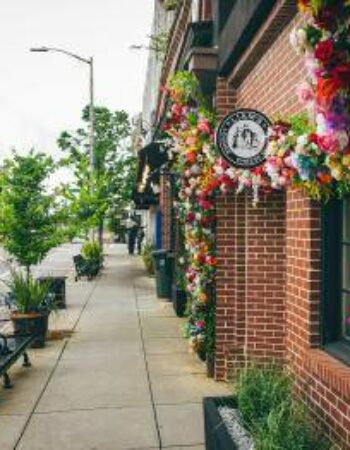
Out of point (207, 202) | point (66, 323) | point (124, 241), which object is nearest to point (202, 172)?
point (207, 202)

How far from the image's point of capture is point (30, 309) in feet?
37.2

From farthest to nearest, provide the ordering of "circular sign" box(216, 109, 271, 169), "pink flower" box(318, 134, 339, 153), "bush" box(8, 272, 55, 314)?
"bush" box(8, 272, 55, 314) → "circular sign" box(216, 109, 271, 169) → "pink flower" box(318, 134, 339, 153)

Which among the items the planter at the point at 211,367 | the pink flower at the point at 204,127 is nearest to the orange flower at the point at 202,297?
the planter at the point at 211,367

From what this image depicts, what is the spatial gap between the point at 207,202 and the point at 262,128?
220 cm

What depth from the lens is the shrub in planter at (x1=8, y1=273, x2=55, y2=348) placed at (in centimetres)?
1105

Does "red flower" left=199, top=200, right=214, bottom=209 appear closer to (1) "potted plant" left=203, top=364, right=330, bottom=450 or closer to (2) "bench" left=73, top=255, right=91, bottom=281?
(1) "potted plant" left=203, top=364, right=330, bottom=450

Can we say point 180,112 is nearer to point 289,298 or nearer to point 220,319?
point 220,319

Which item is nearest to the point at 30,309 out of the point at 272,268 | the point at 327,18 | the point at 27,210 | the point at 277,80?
the point at 27,210

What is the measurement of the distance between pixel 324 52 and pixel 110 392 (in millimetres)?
6079

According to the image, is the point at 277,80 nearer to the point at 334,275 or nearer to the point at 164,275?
the point at 334,275

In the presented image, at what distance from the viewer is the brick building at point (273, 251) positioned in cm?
556

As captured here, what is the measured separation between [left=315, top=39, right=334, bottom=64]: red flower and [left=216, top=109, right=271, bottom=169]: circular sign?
396 cm

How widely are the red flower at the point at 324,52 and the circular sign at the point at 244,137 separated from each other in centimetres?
396

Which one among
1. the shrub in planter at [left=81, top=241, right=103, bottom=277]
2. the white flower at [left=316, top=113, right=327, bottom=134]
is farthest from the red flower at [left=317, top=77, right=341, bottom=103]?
Answer: the shrub in planter at [left=81, top=241, right=103, bottom=277]
